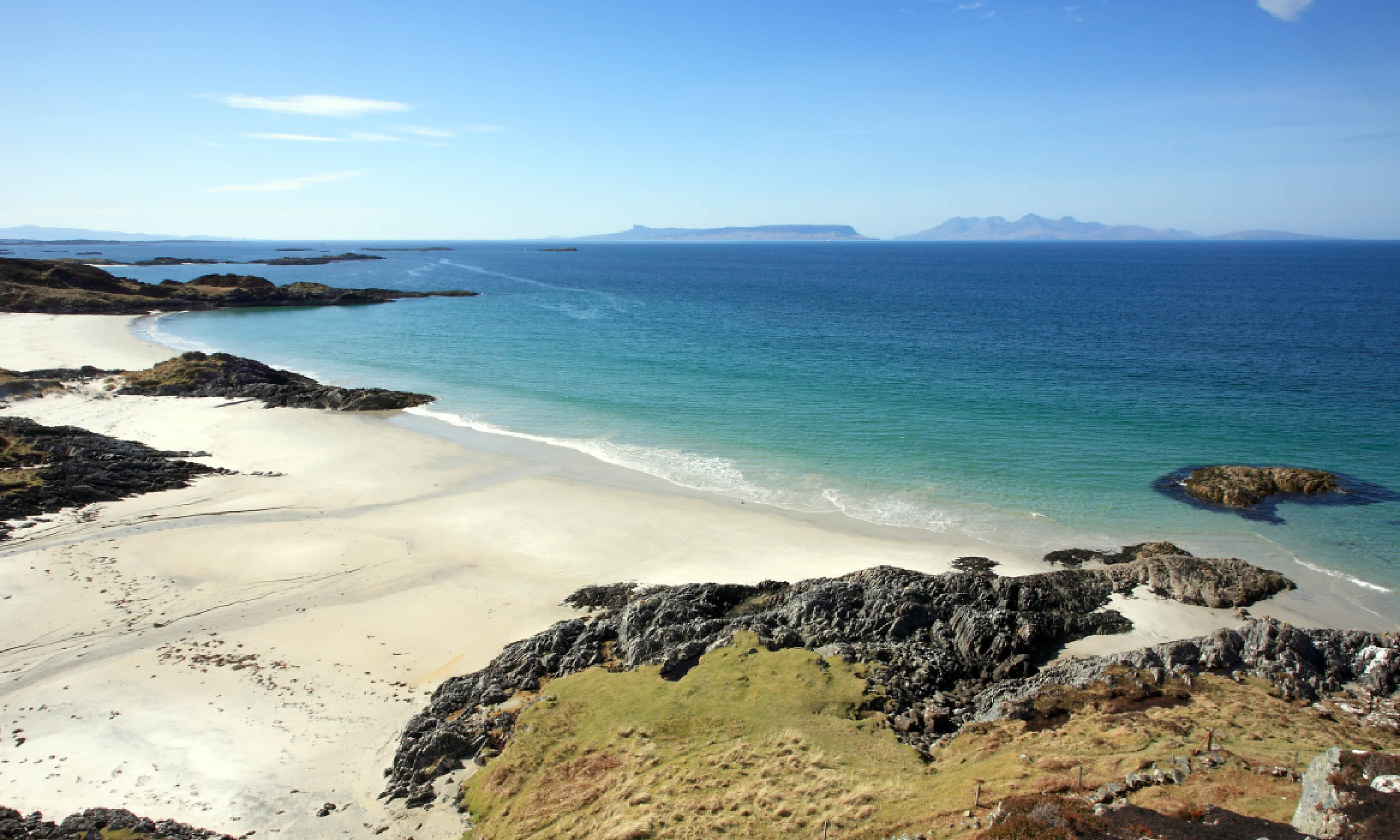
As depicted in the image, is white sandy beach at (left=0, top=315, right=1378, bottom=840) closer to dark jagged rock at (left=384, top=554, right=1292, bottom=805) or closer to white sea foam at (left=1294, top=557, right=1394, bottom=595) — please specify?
dark jagged rock at (left=384, top=554, right=1292, bottom=805)

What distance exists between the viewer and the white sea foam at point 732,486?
33.9 m

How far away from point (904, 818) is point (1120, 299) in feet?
422

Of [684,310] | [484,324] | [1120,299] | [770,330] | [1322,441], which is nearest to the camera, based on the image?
[1322,441]

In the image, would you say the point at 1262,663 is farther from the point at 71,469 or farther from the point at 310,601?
the point at 71,469

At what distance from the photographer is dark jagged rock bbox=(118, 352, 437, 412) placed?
5522cm

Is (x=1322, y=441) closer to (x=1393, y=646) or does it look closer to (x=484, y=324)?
(x=1393, y=646)

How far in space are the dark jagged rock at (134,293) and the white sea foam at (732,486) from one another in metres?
89.5

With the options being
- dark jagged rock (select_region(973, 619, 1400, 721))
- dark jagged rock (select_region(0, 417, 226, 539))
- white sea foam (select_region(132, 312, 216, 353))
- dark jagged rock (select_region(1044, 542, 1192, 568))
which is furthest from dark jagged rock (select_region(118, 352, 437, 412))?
dark jagged rock (select_region(973, 619, 1400, 721))

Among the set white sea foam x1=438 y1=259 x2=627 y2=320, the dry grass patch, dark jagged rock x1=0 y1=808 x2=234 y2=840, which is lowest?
dark jagged rock x1=0 y1=808 x2=234 y2=840

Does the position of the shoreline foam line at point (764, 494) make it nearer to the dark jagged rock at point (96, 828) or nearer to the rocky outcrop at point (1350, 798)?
the rocky outcrop at point (1350, 798)

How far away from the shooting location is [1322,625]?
23.8 m

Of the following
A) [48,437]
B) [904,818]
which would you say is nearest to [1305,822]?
[904,818]

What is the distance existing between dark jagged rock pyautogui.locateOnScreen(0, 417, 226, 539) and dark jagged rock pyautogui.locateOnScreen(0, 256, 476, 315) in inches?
2981

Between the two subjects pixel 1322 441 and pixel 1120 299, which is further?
pixel 1120 299
